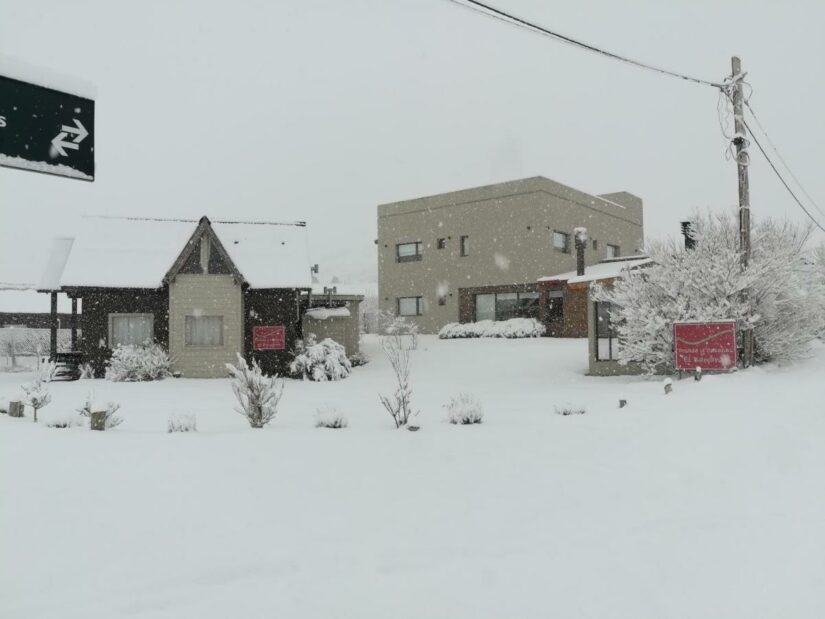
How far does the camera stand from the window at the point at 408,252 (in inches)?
1460

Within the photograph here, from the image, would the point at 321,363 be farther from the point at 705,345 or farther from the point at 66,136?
the point at 66,136

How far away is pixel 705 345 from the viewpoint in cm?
1500

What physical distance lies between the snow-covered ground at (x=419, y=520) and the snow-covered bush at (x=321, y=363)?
10.8 meters

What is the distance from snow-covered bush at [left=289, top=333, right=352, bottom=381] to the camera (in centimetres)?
2027

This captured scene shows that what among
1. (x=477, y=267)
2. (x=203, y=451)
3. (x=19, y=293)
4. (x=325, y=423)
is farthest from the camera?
(x=477, y=267)

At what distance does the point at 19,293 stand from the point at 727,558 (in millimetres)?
34926

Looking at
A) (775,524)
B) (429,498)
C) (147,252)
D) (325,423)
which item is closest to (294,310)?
(147,252)

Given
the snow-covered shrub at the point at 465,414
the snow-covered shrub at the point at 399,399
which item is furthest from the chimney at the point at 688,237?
the snow-covered shrub at the point at 465,414

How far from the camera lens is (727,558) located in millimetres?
4570

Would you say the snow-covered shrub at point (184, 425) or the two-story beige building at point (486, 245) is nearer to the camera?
the snow-covered shrub at point (184, 425)

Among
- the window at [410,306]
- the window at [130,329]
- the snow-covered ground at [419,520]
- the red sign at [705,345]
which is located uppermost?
the window at [410,306]

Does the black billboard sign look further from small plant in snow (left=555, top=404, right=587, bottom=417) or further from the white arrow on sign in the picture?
small plant in snow (left=555, top=404, right=587, bottom=417)

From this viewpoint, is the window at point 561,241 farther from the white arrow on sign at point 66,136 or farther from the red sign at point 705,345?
the white arrow on sign at point 66,136

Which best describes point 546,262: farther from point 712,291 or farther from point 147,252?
point 147,252
